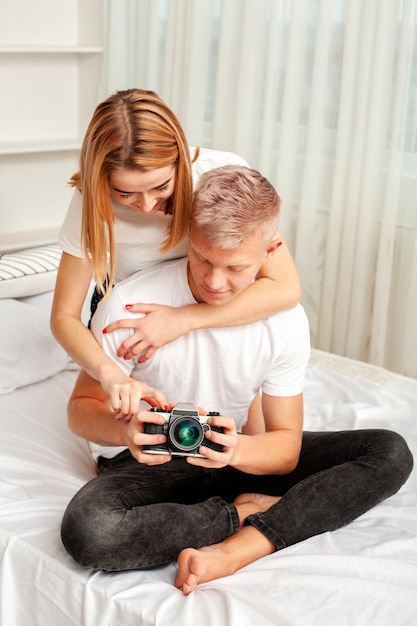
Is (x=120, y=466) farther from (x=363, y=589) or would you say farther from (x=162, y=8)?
(x=162, y=8)

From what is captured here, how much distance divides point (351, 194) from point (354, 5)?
1.92 feet

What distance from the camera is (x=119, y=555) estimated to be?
1391 millimetres

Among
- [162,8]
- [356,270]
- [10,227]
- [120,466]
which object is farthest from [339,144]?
[120,466]

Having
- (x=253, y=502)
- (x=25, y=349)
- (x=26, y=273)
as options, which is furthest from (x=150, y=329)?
(x=26, y=273)

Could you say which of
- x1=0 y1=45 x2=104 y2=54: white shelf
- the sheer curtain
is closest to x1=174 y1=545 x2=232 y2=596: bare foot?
the sheer curtain

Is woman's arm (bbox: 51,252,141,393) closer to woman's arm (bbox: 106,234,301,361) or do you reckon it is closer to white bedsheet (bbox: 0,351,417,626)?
woman's arm (bbox: 106,234,301,361)

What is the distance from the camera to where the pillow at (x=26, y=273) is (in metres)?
2.38

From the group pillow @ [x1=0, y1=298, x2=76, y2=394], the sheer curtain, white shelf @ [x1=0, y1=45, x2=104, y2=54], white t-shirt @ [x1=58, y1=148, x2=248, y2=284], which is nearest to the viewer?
white t-shirt @ [x1=58, y1=148, x2=248, y2=284]

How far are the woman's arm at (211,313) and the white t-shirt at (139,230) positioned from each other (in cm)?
16

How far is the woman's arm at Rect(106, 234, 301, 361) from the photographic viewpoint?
1.57m

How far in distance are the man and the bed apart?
4cm

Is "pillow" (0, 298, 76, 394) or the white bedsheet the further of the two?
"pillow" (0, 298, 76, 394)

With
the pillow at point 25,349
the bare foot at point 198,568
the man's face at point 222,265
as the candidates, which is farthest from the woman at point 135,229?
the pillow at point 25,349

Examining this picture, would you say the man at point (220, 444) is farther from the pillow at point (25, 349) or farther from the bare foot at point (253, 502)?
the pillow at point (25, 349)
